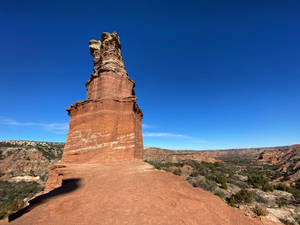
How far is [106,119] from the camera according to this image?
1109 centimetres

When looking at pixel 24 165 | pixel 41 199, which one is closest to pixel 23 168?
pixel 24 165

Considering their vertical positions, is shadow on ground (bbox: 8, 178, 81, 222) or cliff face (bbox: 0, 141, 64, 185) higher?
shadow on ground (bbox: 8, 178, 81, 222)

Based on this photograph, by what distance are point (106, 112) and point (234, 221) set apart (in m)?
10.2

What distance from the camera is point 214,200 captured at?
399 centimetres

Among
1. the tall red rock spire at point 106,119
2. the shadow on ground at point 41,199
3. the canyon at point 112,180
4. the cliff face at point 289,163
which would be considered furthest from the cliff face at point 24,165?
the cliff face at point 289,163

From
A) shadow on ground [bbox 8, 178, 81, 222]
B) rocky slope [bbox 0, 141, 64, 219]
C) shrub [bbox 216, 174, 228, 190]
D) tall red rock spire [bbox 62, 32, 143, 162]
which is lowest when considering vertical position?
rocky slope [bbox 0, 141, 64, 219]

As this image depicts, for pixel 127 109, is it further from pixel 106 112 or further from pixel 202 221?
pixel 202 221

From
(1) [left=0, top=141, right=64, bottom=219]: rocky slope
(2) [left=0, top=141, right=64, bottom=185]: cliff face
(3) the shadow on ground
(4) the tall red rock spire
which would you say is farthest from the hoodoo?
(2) [left=0, top=141, right=64, bottom=185]: cliff face

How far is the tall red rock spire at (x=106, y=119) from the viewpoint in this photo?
1027 cm

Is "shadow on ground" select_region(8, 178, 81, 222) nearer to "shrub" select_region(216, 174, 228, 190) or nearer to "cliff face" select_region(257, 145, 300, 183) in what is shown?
"shrub" select_region(216, 174, 228, 190)

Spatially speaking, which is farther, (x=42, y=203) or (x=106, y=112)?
(x=106, y=112)

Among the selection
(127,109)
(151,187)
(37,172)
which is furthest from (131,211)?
(37,172)

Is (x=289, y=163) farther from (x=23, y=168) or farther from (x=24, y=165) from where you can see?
(x=24, y=165)

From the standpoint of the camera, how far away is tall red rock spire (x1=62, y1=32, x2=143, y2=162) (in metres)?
10.3
